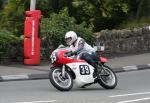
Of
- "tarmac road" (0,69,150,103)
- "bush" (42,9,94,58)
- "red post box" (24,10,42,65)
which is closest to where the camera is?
"tarmac road" (0,69,150,103)

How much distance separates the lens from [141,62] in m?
22.4

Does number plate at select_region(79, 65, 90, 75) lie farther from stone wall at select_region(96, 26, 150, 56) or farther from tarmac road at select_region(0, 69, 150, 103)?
stone wall at select_region(96, 26, 150, 56)

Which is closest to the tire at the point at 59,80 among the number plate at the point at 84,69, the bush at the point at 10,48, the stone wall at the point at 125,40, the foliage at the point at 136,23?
the number plate at the point at 84,69

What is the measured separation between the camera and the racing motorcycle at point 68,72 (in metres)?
14.0

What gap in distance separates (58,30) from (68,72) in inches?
283

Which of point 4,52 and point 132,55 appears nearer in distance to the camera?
point 4,52

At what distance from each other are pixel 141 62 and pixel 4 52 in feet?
18.0

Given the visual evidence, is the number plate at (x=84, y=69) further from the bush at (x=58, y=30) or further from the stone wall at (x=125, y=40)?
the stone wall at (x=125, y=40)

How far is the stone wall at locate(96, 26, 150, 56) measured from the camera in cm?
2403

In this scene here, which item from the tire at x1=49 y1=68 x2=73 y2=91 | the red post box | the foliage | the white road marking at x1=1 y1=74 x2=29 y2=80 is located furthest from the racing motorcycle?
the foliage

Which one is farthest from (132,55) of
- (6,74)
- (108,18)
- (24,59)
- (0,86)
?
(0,86)

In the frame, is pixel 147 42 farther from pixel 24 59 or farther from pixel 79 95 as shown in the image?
pixel 79 95

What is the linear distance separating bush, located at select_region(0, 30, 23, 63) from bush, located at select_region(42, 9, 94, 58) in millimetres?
1295

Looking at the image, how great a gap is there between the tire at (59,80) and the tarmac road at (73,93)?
0.46 ft
